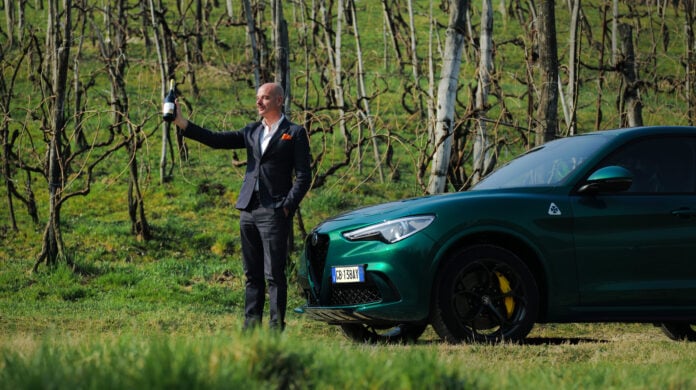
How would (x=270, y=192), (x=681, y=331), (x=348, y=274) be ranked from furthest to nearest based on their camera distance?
1. (x=681, y=331)
2. (x=270, y=192)
3. (x=348, y=274)

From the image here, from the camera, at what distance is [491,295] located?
289 inches

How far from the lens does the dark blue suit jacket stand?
7805 millimetres

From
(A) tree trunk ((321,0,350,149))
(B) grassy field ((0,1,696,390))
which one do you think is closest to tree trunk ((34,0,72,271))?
(B) grassy field ((0,1,696,390))

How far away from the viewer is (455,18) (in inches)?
481

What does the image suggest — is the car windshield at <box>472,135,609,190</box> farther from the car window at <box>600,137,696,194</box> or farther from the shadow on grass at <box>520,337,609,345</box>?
the shadow on grass at <box>520,337,609,345</box>

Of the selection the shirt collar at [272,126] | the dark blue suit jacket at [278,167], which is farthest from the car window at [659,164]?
the shirt collar at [272,126]

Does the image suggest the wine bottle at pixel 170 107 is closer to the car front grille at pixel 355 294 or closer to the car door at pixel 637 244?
the car front grille at pixel 355 294

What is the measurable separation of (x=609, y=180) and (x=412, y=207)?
151 centimetres

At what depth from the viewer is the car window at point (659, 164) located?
25.7 feet

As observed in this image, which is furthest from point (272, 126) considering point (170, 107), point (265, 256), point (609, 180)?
point (609, 180)

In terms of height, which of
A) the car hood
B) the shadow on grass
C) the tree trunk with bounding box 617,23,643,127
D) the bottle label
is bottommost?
the shadow on grass

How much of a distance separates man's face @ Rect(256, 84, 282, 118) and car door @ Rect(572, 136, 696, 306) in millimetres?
2565

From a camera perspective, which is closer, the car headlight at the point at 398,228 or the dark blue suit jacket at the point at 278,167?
the car headlight at the point at 398,228

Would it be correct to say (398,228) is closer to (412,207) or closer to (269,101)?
(412,207)
